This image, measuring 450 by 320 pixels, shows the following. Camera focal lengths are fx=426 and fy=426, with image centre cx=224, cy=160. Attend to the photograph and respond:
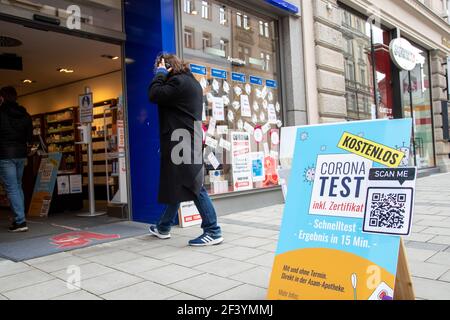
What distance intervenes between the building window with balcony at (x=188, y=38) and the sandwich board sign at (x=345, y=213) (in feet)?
12.8

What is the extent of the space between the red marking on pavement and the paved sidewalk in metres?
0.26

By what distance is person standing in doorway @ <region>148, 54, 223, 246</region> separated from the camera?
4371 mm

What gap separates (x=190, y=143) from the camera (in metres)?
4.46

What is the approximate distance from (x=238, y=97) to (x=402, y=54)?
19.6 ft

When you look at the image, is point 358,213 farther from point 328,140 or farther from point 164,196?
point 164,196

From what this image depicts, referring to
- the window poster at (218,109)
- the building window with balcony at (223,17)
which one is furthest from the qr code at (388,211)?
the building window with balcony at (223,17)

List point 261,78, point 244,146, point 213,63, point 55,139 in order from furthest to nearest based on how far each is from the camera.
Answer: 1. point 55,139
2. point 261,78
3. point 244,146
4. point 213,63

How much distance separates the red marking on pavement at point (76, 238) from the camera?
478 cm

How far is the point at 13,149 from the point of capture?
5672 mm

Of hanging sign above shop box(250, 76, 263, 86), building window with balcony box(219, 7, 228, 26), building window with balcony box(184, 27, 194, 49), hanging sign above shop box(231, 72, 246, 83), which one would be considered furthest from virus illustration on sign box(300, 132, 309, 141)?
hanging sign above shop box(250, 76, 263, 86)

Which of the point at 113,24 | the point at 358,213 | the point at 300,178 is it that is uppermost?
the point at 113,24

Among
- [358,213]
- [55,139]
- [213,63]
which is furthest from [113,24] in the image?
[55,139]

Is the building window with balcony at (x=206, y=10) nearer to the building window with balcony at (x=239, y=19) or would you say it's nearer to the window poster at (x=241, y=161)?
the building window with balcony at (x=239, y=19)
